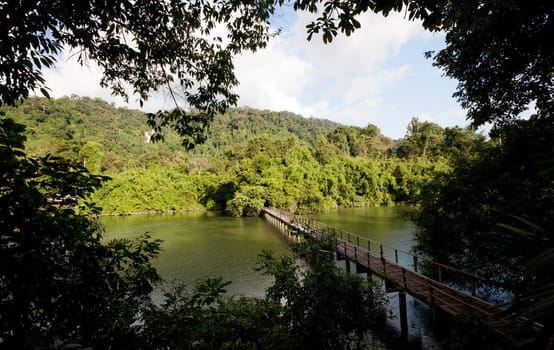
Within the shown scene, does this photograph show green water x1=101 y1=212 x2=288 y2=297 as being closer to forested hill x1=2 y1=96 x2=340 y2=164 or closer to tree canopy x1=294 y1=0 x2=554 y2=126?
tree canopy x1=294 y1=0 x2=554 y2=126

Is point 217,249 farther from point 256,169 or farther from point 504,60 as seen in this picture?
point 256,169

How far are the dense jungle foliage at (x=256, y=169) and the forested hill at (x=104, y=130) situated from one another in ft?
0.98

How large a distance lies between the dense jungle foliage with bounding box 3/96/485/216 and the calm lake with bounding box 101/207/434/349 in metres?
4.34

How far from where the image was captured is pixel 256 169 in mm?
32938

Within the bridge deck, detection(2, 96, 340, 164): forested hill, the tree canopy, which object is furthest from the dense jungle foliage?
the tree canopy

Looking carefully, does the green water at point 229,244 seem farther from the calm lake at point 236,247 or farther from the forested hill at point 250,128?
the forested hill at point 250,128

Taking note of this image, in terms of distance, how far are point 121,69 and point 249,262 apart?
12.1m

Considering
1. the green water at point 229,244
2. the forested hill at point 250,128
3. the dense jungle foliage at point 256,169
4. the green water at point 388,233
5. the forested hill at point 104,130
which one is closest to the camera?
the green water at point 229,244

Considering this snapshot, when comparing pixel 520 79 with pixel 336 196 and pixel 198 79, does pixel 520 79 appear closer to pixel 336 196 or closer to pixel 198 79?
pixel 198 79

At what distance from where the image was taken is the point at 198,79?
3.30m

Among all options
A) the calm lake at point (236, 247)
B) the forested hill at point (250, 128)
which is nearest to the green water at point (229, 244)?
the calm lake at point (236, 247)

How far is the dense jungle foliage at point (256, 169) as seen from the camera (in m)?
31.7

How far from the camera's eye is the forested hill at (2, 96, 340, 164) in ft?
148

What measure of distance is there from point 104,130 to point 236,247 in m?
60.8
